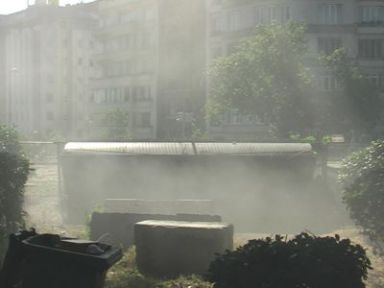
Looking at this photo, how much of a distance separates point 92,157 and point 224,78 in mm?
26451

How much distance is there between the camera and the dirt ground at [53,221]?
23.0ft

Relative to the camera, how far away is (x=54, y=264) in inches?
163

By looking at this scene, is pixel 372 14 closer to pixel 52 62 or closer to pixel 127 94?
pixel 127 94

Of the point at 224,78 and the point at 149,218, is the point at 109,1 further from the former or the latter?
the point at 149,218

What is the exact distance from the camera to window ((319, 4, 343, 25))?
5088 centimetres

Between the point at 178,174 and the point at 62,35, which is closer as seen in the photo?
the point at 178,174

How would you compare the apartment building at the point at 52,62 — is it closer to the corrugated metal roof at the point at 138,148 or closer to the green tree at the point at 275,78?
the green tree at the point at 275,78

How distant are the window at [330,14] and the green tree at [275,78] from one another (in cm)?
1425

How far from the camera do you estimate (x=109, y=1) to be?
68.8 metres

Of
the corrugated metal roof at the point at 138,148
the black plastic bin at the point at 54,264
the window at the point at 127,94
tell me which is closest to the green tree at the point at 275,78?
the corrugated metal roof at the point at 138,148

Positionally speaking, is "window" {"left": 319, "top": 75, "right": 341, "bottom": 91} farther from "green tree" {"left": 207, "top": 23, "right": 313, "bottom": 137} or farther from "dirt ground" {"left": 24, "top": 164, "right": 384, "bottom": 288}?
"dirt ground" {"left": 24, "top": 164, "right": 384, "bottom": 288}

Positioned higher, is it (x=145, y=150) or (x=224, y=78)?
(x=224, y=78)

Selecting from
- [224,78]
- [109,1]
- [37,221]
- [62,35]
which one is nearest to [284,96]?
[224,78]

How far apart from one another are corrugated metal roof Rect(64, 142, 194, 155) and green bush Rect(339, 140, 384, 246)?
6.74 m
